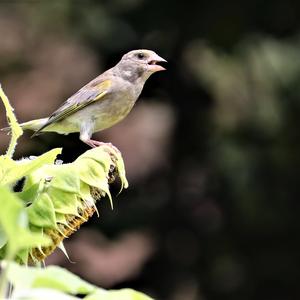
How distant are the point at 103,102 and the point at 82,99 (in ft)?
0.34

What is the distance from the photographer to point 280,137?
12164 mm

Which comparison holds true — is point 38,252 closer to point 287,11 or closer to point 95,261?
point 95,261

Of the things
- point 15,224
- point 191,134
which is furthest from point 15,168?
point 191,134

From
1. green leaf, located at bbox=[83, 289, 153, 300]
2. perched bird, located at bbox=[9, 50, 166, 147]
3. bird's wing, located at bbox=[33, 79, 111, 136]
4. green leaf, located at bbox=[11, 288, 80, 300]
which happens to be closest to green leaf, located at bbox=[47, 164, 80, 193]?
green leaf, located at bbox=[83, 289, 153, 300]

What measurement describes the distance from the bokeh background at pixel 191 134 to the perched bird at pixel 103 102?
629 cm

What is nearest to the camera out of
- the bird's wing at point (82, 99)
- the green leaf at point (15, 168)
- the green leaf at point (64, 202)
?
the green leaf at point (15, 168)

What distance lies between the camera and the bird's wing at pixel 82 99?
428 cm

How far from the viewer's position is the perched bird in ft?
14.2

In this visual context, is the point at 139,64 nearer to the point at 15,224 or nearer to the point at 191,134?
the point at 15,224

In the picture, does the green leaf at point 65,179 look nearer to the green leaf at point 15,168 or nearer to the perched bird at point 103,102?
the green leaf at point 15,168

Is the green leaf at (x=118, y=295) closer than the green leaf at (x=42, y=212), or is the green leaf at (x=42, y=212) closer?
the green leaf at (x=118, y=295)

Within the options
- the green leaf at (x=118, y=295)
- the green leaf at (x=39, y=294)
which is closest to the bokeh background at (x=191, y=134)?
the green leaf at (x=118, y=295)

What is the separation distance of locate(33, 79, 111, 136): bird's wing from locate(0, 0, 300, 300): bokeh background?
6353 mm

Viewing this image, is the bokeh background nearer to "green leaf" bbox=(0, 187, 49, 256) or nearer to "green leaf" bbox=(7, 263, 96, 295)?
"green leaf" bbox=(7, 263, 96, 295)
